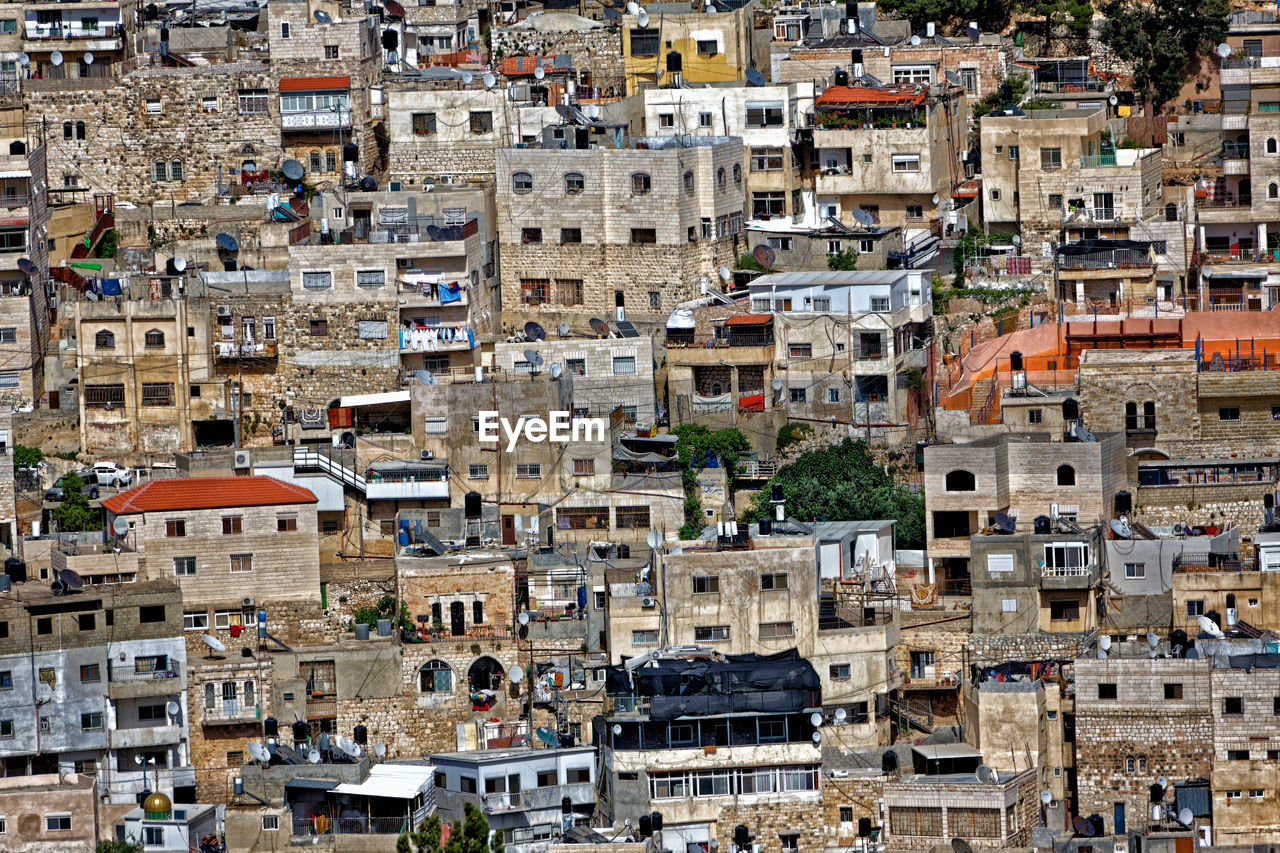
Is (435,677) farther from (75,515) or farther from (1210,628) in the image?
(1210,628)

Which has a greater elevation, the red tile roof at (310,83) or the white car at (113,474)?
the red tile roof at (310,83)

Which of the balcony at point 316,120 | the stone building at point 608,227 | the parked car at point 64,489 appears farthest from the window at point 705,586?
the balcony at point 316,120

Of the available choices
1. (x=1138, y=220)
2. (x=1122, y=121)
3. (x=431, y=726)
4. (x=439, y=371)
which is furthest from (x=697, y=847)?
(x=1122, y=121)

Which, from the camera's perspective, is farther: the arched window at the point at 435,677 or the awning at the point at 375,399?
the awning at the point at 375,399

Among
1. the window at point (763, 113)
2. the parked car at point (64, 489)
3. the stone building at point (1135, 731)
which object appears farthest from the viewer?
the window at point (763, 113)

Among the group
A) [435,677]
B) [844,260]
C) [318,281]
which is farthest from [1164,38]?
[435,677]

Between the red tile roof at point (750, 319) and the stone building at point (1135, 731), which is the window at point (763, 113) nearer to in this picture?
the red tile roof at point (750, 319)

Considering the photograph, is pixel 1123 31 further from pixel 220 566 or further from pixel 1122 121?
pixel 220 566
